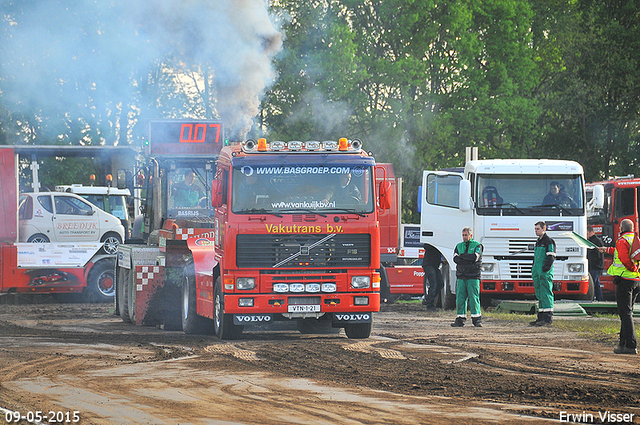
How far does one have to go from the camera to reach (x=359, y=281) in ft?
46.0

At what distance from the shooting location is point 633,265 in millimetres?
12875

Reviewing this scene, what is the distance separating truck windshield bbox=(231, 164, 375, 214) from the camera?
13.8 meters

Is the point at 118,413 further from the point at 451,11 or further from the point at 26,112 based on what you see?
the point at 451,11

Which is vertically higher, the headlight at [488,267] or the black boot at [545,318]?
the headlight at [488,267]

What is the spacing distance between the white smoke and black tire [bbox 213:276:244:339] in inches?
299

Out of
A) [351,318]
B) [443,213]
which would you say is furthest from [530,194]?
[351,318]

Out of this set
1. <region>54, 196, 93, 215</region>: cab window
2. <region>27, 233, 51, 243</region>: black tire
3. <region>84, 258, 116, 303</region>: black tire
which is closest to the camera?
<region>84, 258, 116, 303</region>: black tire

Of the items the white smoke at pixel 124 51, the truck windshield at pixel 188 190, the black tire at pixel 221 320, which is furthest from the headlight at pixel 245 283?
the white smoke at pixel 124 51

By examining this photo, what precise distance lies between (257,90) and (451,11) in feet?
64.6

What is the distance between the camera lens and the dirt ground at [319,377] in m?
8.30

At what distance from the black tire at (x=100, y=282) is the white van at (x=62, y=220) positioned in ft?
8.71

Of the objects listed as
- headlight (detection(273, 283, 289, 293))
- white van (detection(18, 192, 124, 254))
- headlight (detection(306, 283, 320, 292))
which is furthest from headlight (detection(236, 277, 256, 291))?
white van (detection(18, 192, 124, 254))

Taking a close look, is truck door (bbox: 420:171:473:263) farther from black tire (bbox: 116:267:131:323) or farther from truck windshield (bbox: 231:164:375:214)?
black tire (bbox: 116:267:131:323)

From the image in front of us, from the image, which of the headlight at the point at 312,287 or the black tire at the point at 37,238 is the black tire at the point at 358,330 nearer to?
→ the headlight at the point at 312,287
